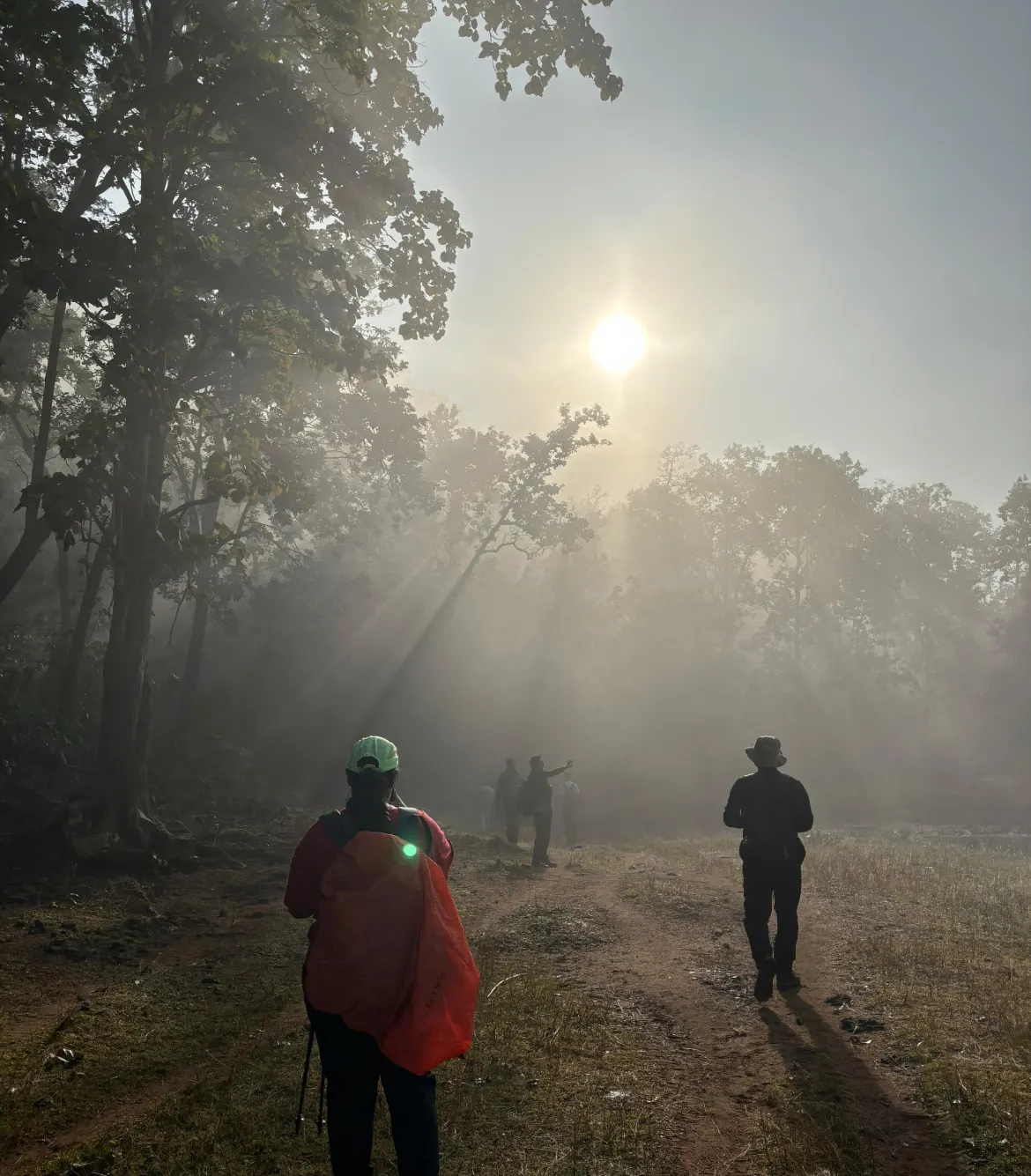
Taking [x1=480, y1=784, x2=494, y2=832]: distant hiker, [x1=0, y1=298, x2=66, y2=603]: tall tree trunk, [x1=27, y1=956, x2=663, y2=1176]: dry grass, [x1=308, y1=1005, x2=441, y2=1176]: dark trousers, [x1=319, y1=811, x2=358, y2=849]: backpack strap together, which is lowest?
[x1=480, y1=784, x2=494, y2=832]: distant hiker

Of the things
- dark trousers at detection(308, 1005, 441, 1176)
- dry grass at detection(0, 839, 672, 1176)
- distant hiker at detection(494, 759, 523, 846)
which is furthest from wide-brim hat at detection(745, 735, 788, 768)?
distant hiker at detection(494, 759, 523, 846)

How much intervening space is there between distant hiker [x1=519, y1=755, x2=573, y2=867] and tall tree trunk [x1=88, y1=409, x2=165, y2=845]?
7.37 meters

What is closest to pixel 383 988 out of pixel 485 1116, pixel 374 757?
pixel 374 757

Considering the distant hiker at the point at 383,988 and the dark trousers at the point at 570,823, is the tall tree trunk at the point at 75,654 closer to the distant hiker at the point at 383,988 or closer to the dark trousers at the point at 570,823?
the dark trousers at the point at 570,823

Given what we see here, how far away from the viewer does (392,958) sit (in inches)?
149

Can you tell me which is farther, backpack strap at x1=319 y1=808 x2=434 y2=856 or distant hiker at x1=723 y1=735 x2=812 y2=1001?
distant hiker at x1=723 y1=735 x2=812 y2=1001

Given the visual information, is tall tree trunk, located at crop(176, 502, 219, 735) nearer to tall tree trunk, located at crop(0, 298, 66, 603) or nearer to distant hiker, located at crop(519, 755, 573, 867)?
tall tree trunk, located at crop(0, 298, 66, 603)

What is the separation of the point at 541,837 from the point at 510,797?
157 inches

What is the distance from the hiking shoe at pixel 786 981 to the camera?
797 centimetres

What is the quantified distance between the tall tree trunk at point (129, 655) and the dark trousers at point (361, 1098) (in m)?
11.5

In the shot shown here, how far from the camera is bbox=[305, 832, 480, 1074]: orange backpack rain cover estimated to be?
146 inches

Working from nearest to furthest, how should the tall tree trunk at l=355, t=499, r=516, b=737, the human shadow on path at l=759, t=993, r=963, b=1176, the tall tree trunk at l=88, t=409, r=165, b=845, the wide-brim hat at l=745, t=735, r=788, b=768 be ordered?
the human shadow on path at l=759, t=993, r=963, b=1176 → the wide-brim hat at l=745, t=735, r=788, b=768 → the tall tree trunk at l=88, t=409, r=165, b=845 → the tall tree trunk at l=355, t=499, r=516, b=737

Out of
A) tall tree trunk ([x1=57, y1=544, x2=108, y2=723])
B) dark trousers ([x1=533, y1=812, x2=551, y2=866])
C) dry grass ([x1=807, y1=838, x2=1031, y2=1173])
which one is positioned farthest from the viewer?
tall tree trunk ([x1=57, y1=544, x2=108, y2=723])

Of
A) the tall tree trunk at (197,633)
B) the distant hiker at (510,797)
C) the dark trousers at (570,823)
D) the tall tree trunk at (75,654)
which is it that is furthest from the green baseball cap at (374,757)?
the tall tree trunk at (197,633)
